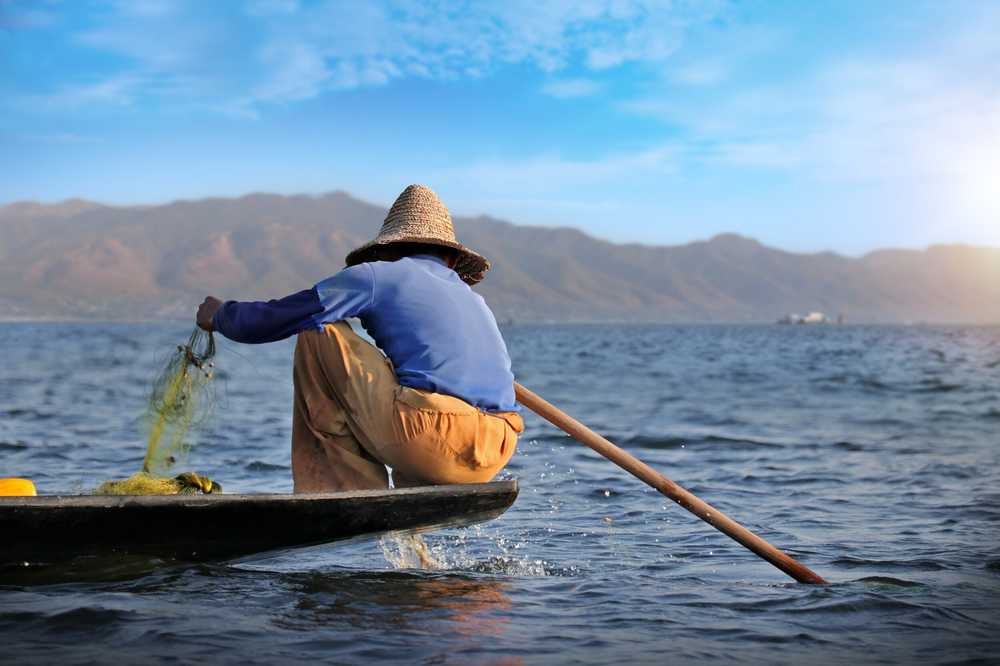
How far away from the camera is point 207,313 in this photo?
5262 millimetres

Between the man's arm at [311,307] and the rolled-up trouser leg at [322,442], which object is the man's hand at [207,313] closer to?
the man's arm at [311,307]

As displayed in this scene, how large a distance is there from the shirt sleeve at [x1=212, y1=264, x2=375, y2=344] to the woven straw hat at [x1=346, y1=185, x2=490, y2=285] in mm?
286

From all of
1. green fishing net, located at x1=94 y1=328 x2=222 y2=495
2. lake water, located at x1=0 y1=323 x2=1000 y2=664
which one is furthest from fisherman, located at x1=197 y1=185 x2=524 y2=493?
lake water, located at x1=0 y1=323 x2=1000 y2=664

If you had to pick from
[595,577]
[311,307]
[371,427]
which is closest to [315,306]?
[311,307]

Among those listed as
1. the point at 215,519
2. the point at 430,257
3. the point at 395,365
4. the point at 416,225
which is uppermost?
the point at 416,225

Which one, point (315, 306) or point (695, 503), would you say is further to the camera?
point (695, 503)

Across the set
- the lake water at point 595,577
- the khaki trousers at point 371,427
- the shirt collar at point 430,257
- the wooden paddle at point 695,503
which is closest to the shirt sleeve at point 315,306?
the khaki trousers at point 371,427

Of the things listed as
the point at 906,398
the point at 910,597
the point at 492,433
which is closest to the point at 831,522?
the point at 910,597

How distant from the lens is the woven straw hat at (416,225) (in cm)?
527

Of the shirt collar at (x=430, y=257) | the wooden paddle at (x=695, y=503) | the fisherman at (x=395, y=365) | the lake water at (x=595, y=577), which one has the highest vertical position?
the shirt collar at (x=430, y=257)

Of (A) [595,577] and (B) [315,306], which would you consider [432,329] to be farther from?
(A) [595,577]

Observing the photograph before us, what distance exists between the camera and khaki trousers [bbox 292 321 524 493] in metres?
5.04

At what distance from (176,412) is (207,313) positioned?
866 mm

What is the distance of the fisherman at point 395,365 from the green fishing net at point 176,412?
426 millimetres
